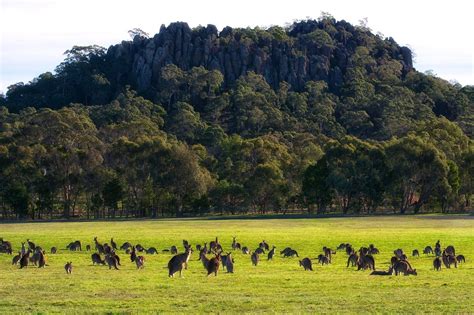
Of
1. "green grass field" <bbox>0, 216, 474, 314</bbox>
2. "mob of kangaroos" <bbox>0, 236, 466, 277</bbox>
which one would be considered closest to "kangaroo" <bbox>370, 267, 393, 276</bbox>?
"mob of kangaroos" <bbox>0, 236, 466, 277</bbox>

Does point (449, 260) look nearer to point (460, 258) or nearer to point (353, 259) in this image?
point (460, 258)

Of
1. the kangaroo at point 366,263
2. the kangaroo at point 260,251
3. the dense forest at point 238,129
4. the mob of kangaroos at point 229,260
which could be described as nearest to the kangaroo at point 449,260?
the mob of kangaroos at point 229,260

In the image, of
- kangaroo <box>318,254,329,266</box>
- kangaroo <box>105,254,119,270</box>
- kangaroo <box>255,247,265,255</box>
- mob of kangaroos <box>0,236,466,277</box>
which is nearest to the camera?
mob of kangaroos <box>0,236,466,277</box>

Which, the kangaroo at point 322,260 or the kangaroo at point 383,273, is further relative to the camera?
the kangaroo at point 322,260

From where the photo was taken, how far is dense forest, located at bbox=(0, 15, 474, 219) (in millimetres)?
86750

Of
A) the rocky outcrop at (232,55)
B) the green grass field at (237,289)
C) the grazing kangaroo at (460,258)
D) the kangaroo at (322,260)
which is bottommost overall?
the green grass field at (237,289)

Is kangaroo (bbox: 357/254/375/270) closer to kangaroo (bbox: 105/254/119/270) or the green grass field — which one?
the green grass field

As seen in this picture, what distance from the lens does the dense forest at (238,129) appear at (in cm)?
8675

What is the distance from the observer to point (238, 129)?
134 m

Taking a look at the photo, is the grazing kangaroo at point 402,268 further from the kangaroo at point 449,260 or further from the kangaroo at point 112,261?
the kangaroo at point 112,261

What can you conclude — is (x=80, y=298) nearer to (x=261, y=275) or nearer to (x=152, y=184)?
(x=261, y=275)

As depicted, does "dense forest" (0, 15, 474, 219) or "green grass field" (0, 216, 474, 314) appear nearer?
"green grass field" (0, 216, 474, 314)

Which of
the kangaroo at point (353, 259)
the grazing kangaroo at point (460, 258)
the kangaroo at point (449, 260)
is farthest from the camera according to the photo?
the grazing kangaroo at point (460, 258)

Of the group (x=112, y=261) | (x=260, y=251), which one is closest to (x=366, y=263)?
(x=260, y=251)
